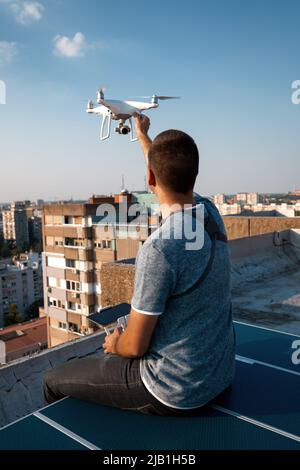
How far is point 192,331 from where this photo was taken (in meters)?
1.89

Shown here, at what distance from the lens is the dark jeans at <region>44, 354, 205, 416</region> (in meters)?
1.95

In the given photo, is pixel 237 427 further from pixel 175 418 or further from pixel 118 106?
pixel 118 106

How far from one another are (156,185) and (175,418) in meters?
1.12

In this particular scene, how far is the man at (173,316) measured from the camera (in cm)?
178

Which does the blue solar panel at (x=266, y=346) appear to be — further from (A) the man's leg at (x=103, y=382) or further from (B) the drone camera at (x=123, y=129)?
(B) the drone camera at (x=123, y=129)

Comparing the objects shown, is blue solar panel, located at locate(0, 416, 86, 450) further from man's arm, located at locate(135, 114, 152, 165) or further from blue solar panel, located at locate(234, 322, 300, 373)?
man's arm, located at locate(135, 114, 152, 165)

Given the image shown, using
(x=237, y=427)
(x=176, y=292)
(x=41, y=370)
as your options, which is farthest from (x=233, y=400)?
(x=41, y=370)

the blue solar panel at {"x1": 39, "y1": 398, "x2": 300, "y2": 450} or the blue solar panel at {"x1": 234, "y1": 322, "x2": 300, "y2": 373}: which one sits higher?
the blue solar panel at {"x1": 39, "y1": 398, "x2": 300, "y2": 450}

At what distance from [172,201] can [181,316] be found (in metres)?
0.54
